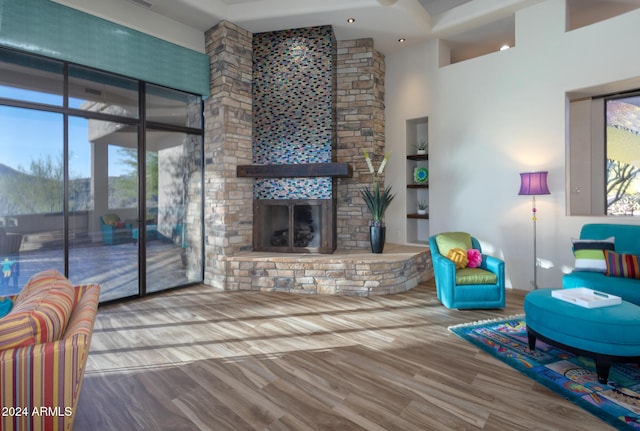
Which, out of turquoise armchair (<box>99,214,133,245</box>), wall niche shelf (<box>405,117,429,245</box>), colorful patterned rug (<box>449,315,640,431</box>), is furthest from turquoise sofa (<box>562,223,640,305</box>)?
turquoise armchair (<box>99,214,133,245</box>)

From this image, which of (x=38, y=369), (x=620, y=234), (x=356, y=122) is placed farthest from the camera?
(x=356, y=122)

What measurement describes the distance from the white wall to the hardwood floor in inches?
61.8

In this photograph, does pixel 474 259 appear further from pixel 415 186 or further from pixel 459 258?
pixel 415 186

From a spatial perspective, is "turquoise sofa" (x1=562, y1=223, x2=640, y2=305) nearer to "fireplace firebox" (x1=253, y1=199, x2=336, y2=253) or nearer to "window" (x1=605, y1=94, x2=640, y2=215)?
"window" (x1=605, y1=94, x2=640, y2=215)

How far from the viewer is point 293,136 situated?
548 cm

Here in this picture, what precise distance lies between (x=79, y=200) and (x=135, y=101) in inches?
58.4

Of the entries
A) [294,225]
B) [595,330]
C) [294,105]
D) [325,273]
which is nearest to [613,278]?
[595,330]

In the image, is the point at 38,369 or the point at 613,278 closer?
the point at 38,369

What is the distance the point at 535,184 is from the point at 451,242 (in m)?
1.30

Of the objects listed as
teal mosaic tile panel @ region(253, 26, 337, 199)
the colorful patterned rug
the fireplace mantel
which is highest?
teal mosaic tile panel @ region(253, 26, 337, 199)

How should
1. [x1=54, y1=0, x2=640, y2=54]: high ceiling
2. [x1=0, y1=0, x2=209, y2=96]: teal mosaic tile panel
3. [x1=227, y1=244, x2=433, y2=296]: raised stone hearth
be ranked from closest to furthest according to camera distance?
[x1=0, y1=0, x2=209, y2=96]: teal mosaic tile panel, [x1=54, y1=0, x2=640, y2=54]: high ceiling, [x1=227, y1=244, x2=433, y2=296]: raised stone hearth

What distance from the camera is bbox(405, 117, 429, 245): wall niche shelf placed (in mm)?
6207

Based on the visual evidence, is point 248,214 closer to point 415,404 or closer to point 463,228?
point 463,228

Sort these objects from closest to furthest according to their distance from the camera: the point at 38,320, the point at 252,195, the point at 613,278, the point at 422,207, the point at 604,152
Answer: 1. the point at 38,320
2. the point at 613,278
3. the point at 604,152
4. the point at 252,195
5. the point at 422,207
